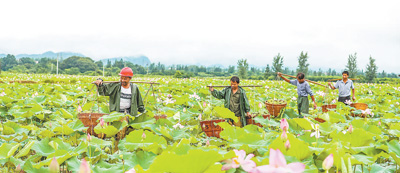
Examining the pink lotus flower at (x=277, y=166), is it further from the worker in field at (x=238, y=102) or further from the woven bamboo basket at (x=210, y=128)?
the worker in field at (x=238, y=102)

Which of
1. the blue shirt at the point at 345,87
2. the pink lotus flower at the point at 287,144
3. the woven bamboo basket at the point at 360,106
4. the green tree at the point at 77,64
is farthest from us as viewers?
the green tree at the point at 77,64

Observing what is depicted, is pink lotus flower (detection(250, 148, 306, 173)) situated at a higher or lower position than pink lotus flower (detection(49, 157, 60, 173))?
higher

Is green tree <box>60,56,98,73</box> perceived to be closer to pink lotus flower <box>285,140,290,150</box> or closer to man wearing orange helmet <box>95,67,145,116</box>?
man wearing orange helmet <box>95,67,145,116</box>

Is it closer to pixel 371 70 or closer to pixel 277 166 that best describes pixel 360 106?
pixel 277 166

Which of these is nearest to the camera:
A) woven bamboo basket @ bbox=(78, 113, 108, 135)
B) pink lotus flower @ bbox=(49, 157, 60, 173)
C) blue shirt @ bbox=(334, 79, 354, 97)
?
pink lotus flower @ bbox=(49, 157, 60, 173)

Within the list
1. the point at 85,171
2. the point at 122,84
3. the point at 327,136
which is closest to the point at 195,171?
the point at 85,171

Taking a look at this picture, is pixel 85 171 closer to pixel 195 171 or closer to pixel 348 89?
pixel 195 171

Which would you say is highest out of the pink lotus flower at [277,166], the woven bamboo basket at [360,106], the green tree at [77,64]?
the green tree at [77,64]

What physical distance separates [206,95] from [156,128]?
4.52 m

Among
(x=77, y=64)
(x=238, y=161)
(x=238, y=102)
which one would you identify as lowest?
(x=238, y=102)

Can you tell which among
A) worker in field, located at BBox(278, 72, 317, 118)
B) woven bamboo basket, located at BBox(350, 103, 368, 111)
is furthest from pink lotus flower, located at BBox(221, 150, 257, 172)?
woven bamboo basket, located at BBox(350, 103, 368, 111)

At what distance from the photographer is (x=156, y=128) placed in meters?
2.50

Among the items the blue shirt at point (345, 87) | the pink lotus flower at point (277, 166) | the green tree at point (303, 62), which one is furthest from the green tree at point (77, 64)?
the pink lotus flower at point (277, 166)

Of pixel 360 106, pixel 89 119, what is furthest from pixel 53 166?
pixel 360 106
